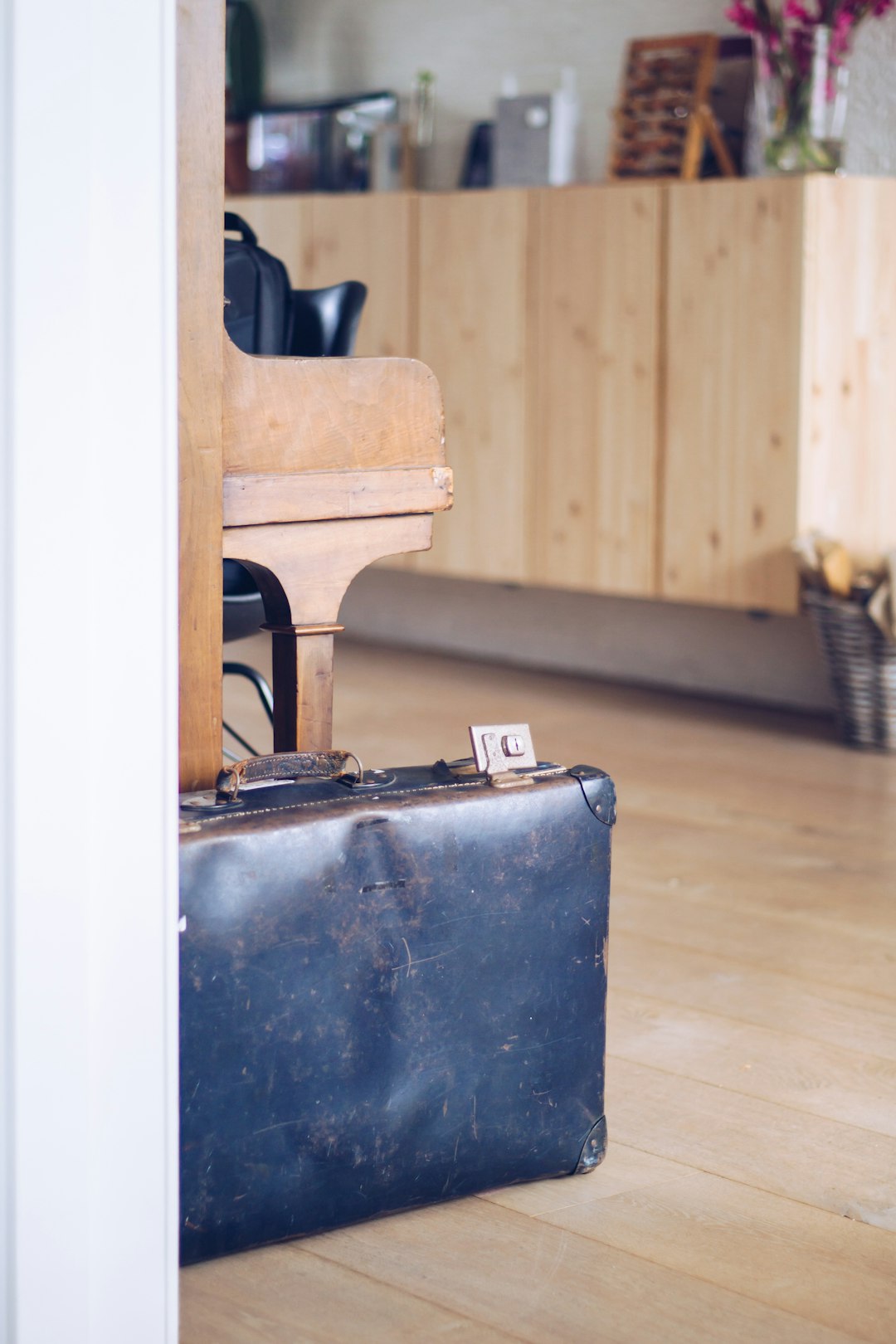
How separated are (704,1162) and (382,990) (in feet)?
1.51

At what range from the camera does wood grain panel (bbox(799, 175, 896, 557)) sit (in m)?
3.79

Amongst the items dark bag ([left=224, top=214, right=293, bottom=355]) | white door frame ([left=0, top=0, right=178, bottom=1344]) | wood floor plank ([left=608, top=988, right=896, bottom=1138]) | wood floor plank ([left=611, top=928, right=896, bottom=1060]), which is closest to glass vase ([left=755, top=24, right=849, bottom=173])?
dark bag ([left=224, top=214, right=293, bottom=355])

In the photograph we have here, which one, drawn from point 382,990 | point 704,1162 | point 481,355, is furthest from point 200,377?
point 481,355

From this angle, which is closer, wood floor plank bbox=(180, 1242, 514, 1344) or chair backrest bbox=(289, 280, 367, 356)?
wood floor plank bbox=(180, 1242, 514, 1344)

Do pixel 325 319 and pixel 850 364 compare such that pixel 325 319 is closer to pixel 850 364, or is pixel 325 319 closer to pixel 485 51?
pixel 850 364

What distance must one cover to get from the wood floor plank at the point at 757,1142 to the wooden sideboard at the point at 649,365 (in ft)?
7.25

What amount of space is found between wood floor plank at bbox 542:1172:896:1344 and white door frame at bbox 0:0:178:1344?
1.74 ft

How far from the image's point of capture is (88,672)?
112 centimetres

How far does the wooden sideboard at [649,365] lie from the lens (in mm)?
3826

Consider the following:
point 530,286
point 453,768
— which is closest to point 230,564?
point 453,768

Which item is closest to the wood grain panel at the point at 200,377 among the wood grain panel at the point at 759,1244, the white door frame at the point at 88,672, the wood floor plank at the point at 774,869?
the white door frame at the point at 88,672

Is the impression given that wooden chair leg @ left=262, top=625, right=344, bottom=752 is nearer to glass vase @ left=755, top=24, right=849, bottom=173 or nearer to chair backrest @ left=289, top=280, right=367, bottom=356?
chair backrest @ left=289, top=280, right=367, bottom=356

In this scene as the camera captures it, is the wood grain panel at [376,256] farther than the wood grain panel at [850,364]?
Yes

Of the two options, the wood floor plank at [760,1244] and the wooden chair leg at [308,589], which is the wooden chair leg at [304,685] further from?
the wood floor plank at [760,1244]
